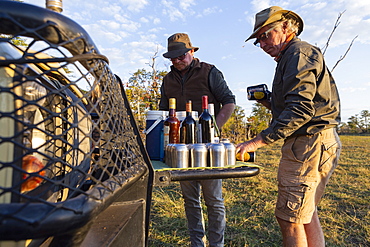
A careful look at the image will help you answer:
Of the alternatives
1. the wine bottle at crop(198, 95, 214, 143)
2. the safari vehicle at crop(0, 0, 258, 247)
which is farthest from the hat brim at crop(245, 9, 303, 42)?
the safari vehicle at crop(0, 0, 258, 247)

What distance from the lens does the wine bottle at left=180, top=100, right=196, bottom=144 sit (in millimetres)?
2062

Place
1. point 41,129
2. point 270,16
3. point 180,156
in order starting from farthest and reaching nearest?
point 270,16 < point 180,156 < point 41,129

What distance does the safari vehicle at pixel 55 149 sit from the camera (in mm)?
517

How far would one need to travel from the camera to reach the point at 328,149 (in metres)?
1.94

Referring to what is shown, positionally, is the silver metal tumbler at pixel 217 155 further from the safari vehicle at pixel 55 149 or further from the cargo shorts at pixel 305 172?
the cargo shorts at pixel 305 172

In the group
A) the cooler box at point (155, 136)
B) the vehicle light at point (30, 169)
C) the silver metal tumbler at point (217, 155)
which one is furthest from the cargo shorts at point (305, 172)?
the vehicle light at point (30, 169)

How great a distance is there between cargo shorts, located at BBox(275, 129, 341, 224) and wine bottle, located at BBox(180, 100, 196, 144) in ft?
2.58

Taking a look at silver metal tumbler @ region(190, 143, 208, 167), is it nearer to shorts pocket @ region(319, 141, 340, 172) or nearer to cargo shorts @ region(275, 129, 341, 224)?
cargo shorts @ region(275, 129, 341, 224)

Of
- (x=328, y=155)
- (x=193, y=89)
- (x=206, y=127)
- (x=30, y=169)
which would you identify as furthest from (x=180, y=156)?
(x=193, y=89)

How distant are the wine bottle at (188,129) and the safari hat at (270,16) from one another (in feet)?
2.95

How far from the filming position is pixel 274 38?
2.14m

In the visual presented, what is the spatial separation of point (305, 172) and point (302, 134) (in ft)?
0.96

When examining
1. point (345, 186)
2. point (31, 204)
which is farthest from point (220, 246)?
point (345, 186)

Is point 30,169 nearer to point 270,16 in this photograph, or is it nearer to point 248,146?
point 248,146
